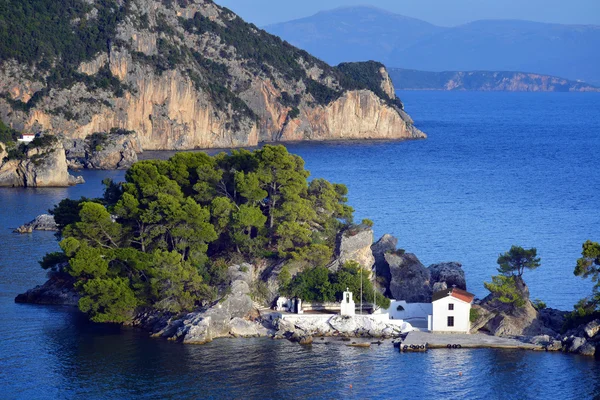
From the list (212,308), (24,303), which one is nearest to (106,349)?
(212,308)

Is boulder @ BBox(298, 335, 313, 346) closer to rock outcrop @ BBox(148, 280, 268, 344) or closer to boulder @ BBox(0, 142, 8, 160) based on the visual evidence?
rock outcrop @ BBox(148, 280, 268, 344)

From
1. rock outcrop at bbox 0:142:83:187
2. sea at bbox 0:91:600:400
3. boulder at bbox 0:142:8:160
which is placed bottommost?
sea at bbox 0:91:600:400

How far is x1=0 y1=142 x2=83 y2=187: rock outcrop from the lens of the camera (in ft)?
315

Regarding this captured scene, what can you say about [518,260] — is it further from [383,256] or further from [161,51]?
[161,51]

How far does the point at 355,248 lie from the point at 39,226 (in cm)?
2857

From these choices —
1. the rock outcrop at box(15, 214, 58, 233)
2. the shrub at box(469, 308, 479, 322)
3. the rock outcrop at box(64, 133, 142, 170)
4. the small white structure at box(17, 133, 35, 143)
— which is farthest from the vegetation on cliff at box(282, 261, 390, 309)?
the small white structure at box(17, 133, 35, 143)

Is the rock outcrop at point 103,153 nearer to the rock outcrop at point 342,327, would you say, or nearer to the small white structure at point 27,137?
the small white structure at point 27,137

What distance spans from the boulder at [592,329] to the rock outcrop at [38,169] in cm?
6104

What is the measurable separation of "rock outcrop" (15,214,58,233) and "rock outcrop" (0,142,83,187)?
22.2m

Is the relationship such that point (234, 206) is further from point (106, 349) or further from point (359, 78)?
point (359, 78)

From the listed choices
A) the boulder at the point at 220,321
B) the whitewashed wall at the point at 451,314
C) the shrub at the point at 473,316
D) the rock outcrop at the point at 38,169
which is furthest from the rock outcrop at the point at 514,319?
the rock outcrop at the point at 38,169

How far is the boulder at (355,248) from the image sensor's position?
5353 cm

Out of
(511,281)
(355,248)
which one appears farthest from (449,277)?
(355,248)

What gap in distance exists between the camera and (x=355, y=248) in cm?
5369
